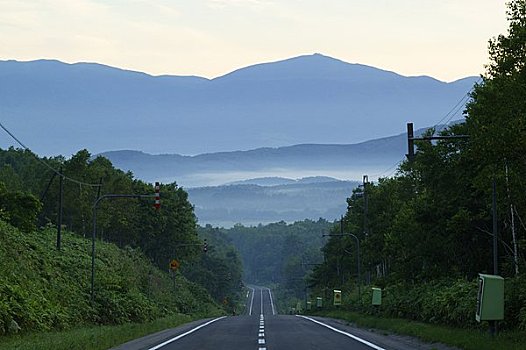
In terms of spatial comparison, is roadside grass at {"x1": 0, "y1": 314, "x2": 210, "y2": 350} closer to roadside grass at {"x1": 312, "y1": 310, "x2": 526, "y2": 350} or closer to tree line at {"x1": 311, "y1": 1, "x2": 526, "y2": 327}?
roadside grass at {"x1": 312, "y1": 310, "x2": 526, "y2": 350}

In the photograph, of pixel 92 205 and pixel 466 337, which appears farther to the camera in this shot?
pixel 92 205

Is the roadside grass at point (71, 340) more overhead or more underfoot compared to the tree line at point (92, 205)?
more underfoot

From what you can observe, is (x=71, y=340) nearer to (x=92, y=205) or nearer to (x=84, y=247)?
(x=84, y=247)

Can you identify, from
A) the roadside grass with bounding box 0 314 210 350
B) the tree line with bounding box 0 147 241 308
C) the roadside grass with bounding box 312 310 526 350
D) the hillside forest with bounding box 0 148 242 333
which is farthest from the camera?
the tree line with bounding box 0 147 241 308

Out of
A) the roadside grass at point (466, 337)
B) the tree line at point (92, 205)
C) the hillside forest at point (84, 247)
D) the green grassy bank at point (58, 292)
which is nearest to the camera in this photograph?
the roadside grass at point (466, 337)

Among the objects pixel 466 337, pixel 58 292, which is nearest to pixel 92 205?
pixel 58 292

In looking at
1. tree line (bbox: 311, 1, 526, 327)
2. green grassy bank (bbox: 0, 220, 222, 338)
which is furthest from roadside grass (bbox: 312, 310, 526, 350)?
green grassy bank (bbox: 0, 220, 222, 338)

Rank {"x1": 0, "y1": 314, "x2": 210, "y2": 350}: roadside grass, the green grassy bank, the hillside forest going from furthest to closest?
the hillside forest
the green grassy bank
{"x1": 0, "y1": 314, "x2": 210, "y2": 350}: roadside grass

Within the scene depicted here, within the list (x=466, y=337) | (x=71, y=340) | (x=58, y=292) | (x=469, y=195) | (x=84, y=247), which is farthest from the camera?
(x=84, y=247)

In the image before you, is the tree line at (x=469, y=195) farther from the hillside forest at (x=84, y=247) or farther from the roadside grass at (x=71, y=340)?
the hillside forest at (x=84, y=247)

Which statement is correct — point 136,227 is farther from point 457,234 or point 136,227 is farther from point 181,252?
point 457,234

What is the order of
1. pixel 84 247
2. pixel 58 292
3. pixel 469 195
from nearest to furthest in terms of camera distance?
pixel 469 195 < pixel 58 292 < pixel 84 247

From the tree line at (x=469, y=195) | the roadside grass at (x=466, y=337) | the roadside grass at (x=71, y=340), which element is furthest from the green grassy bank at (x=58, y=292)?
the tree line at (x=469, y=195)

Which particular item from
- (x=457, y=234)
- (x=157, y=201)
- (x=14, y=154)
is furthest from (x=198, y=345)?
(x=14, y=154)
